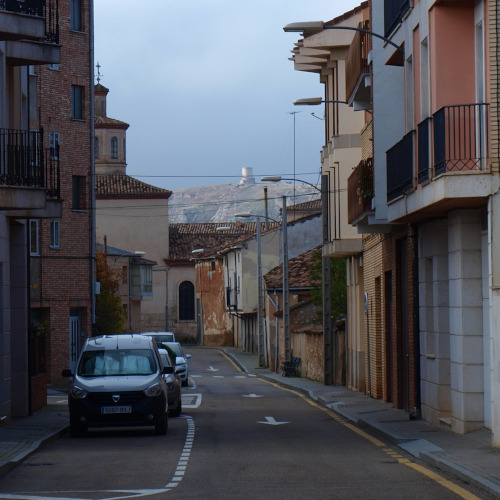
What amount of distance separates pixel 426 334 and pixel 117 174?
83.0 metres

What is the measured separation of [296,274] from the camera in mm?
63750

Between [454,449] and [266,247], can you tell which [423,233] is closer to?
[454,449]

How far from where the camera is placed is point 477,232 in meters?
19.1

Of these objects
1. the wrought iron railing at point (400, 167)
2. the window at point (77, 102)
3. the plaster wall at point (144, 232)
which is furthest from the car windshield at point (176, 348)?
the plaster wall at point (144, 232)

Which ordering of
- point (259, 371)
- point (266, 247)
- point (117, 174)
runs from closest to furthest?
point (259, 371) → point (266, 247) → point (117, 174)

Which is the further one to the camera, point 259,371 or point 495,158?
point 259,371

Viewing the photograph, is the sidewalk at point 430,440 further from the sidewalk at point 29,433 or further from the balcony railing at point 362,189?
the sidewalk at point 29,433

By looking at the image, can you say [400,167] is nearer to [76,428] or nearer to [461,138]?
[461,138]

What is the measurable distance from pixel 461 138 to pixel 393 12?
20.8ft

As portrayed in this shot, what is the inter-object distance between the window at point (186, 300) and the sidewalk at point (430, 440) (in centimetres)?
7312

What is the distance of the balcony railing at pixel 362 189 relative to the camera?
26688 millimetres

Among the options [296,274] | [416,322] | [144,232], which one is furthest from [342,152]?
[144,232]

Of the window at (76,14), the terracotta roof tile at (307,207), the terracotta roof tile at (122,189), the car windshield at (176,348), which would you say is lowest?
the car windshield at (176,348)

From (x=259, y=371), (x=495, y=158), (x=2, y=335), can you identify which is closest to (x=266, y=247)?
(x=259, y=371)
